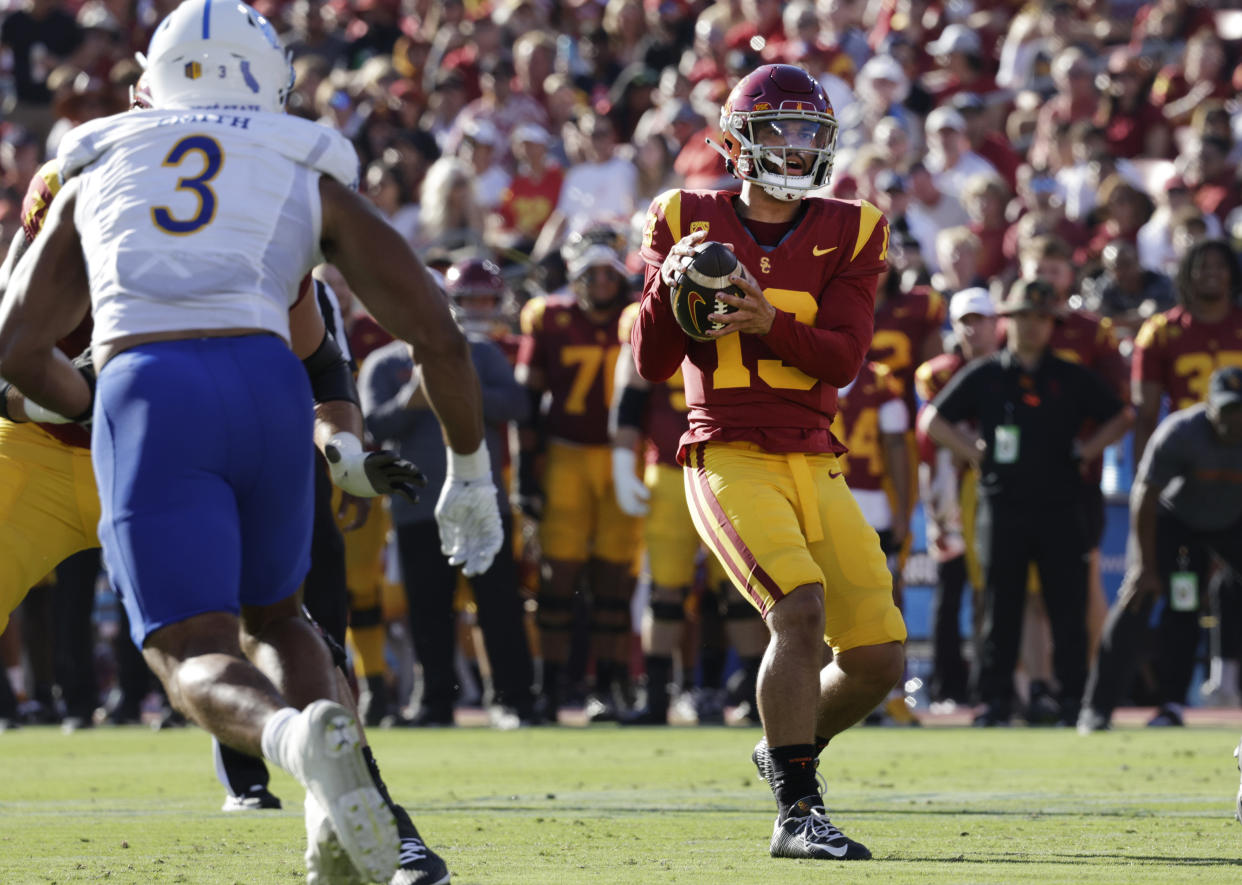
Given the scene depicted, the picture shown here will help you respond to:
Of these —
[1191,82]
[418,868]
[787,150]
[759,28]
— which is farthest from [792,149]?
[759,28]

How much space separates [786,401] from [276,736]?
2341 mm

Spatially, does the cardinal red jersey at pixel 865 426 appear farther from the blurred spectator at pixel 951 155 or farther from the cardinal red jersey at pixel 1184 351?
the blurred spectator at pixel 951 155

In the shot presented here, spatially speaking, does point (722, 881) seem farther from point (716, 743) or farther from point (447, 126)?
point (447, 126)

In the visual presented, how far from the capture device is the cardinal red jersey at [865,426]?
11023 mm

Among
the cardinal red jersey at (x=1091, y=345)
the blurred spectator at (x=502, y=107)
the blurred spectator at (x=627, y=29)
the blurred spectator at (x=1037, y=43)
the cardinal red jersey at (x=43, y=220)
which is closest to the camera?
the cardinal red jersey at (x=43, y=220)

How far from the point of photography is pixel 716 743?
9.88 metres

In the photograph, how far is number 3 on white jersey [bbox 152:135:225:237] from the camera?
14.1ft

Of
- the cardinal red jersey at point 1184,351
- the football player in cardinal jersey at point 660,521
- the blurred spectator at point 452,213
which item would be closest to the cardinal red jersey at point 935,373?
the cardinal red jersey at point 1184,351

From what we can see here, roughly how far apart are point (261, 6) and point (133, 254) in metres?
17.5

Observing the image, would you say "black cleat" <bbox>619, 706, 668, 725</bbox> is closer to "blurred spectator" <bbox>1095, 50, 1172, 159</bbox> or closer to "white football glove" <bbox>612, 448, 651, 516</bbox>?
"white football glove" <bbox>612, 448, 651, 516</bbox>

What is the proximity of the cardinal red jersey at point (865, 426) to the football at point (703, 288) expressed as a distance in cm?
530

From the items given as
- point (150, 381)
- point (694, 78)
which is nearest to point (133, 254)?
point (150, 381)

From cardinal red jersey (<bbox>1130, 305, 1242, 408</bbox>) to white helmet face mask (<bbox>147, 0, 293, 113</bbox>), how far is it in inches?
311

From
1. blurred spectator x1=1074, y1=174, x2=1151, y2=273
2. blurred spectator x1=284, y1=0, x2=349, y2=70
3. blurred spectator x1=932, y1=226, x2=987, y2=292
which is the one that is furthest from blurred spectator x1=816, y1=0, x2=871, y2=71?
blurred spectator x1=284, y1=0, x2=349, y2=70
